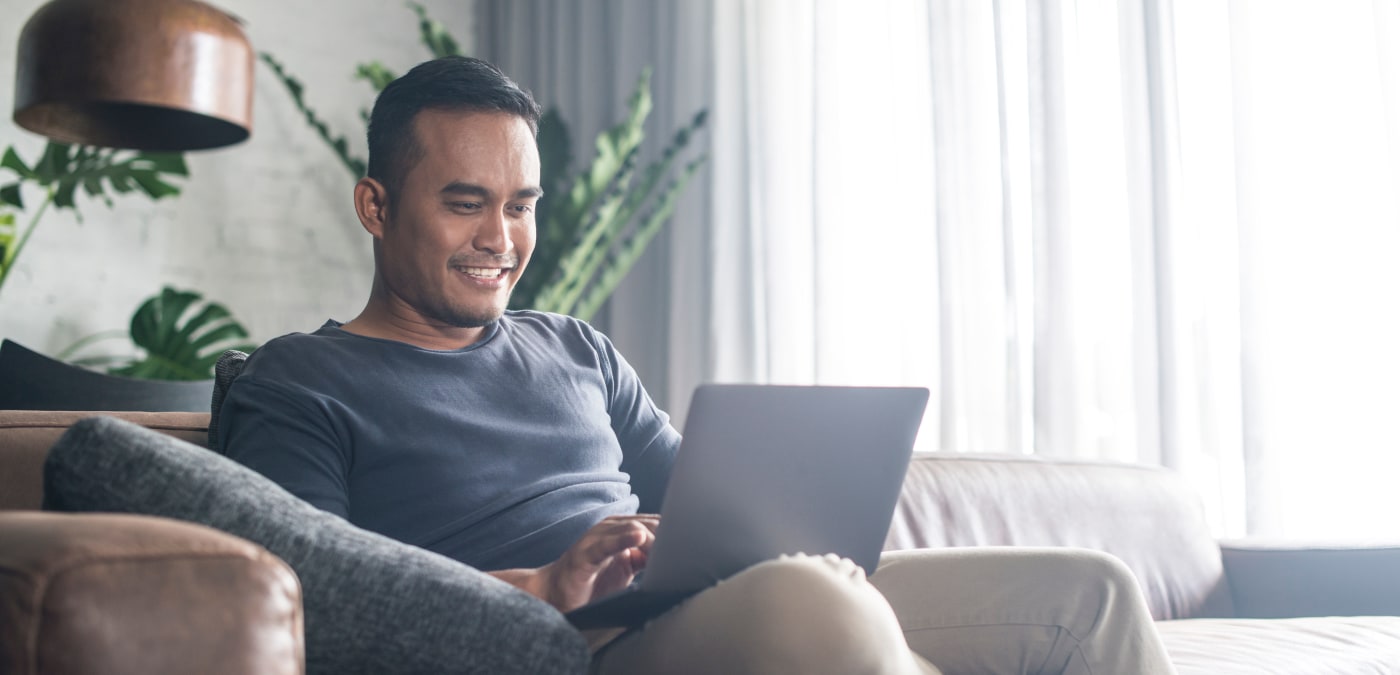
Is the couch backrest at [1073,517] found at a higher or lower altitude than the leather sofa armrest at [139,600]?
lower

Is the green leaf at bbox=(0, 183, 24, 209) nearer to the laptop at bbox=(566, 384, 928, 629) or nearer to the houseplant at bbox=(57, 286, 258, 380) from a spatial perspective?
the houseplant at bbox=(57, 286, 258, 380)

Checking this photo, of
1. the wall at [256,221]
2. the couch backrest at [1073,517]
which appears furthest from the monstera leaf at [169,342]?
the couch backrest at [1073,517]

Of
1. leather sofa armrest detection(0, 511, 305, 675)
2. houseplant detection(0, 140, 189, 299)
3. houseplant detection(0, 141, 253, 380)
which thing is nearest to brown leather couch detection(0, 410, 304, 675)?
leather sofa armrest detection(0, 511, 305, 675)

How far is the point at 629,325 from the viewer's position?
3746 millimetres

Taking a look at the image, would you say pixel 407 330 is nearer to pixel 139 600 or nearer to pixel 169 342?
pixel 139 600

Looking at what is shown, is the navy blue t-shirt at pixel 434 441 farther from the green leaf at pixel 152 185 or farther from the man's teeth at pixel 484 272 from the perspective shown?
the green leaf at pixel 152 185

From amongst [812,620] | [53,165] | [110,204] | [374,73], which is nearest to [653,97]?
[374,73]

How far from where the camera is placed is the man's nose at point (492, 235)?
1.39m

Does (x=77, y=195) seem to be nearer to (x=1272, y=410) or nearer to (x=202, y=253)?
(x=202, y=253)

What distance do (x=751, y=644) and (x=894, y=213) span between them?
2.24 metres

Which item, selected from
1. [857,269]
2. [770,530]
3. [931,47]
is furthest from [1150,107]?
[770,530]

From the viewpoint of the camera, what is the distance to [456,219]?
138 centimetres

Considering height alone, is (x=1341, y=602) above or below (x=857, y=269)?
below

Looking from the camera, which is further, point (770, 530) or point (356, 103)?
point (356, 103)
